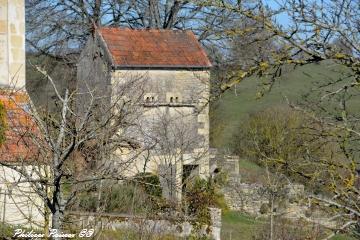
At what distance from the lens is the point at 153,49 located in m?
19.1

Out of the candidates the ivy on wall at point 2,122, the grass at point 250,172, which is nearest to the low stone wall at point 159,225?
the ivy on wall at point 2,122

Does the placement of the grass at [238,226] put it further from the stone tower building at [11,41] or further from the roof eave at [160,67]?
the stone tower building at [11,41]

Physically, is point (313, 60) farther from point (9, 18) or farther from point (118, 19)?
point (118, 19)

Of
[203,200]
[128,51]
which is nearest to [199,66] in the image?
[128,51]

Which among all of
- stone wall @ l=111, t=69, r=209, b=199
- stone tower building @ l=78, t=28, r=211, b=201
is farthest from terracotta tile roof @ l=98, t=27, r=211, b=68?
stone wall @ l=111, t=69, r=209, b=199

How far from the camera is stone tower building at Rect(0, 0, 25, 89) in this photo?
13.9 metres

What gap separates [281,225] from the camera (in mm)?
12391

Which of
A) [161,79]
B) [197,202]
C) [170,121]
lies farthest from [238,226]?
[161,79]

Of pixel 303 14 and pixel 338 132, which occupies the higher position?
pixel 303 14

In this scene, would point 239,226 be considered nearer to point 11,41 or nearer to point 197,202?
point 197,202

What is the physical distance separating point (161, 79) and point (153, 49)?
1.01 metres

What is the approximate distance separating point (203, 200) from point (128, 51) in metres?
5.61

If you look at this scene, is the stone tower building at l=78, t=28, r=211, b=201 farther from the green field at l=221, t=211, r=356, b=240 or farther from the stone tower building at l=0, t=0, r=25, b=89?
the stone tower building at l=0, t=0, r=25, b=89

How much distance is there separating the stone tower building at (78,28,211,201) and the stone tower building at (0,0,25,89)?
3.69 meters
